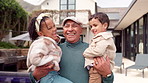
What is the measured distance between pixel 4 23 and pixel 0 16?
2.18 ft

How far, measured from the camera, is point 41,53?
4.56ft

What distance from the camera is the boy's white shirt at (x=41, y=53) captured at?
137cm

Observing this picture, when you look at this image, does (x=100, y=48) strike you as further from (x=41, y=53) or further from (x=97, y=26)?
(x=41, y=53)

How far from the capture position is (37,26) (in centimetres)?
150

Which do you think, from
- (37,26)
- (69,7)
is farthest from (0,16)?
(37,26)

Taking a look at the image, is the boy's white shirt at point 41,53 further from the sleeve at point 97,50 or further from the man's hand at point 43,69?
the sleeve at point 97,50

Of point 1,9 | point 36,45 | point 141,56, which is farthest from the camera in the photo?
point 1,9

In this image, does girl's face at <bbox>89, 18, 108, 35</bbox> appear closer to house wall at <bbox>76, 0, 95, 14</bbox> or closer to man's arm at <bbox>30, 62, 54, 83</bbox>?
man's arm at <bbox>30, 62, 54, 83</bbox>

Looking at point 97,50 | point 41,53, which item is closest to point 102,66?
point 97,50

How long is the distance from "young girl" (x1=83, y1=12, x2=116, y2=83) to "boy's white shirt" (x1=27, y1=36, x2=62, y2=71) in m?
0.23

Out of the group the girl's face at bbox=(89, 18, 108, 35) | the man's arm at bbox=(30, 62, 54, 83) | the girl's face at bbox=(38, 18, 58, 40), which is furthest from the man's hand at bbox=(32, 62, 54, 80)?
the girl's face at bbox=(89, 18, 108, 35)

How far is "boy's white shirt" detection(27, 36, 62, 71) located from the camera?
1.37 meters

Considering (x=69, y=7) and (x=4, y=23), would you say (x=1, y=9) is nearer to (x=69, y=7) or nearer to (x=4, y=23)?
(x=4, y=23)

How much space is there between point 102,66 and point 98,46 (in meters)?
0.16
